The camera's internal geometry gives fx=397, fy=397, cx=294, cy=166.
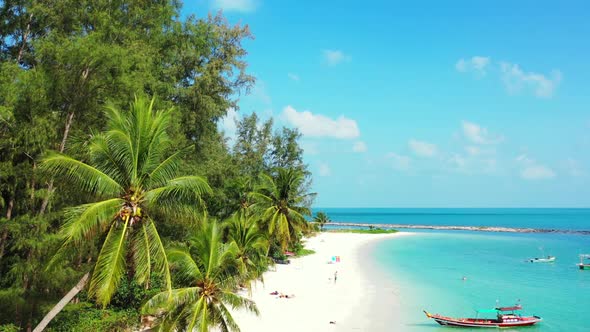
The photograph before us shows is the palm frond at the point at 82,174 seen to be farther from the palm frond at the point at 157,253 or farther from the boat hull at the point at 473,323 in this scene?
the boat hull at the point at 473,323

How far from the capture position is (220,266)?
16.0m

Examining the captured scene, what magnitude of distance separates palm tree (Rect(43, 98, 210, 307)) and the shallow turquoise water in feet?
61.0

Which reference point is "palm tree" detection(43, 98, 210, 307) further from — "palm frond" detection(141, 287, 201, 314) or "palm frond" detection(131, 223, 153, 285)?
"palm frond" detection(141, 287, 201, 314)

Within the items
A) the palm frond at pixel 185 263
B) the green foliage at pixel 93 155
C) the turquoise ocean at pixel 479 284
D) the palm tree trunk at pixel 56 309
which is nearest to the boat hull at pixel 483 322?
the turquoise ocean at pixel 479 284

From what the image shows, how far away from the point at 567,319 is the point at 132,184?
31.4 meters

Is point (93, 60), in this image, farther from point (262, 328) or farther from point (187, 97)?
point (262, 328)

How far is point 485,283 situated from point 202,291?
119 ft

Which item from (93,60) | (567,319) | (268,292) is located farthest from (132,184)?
(567,319)

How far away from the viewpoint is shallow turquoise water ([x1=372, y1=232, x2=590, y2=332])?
29.4 meters

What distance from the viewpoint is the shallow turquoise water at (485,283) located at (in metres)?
29.4

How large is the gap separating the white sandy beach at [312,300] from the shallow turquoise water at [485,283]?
3.29m

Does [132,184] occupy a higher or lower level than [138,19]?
lower

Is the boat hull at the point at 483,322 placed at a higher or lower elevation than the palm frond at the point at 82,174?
lower

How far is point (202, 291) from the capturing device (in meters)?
15.2
